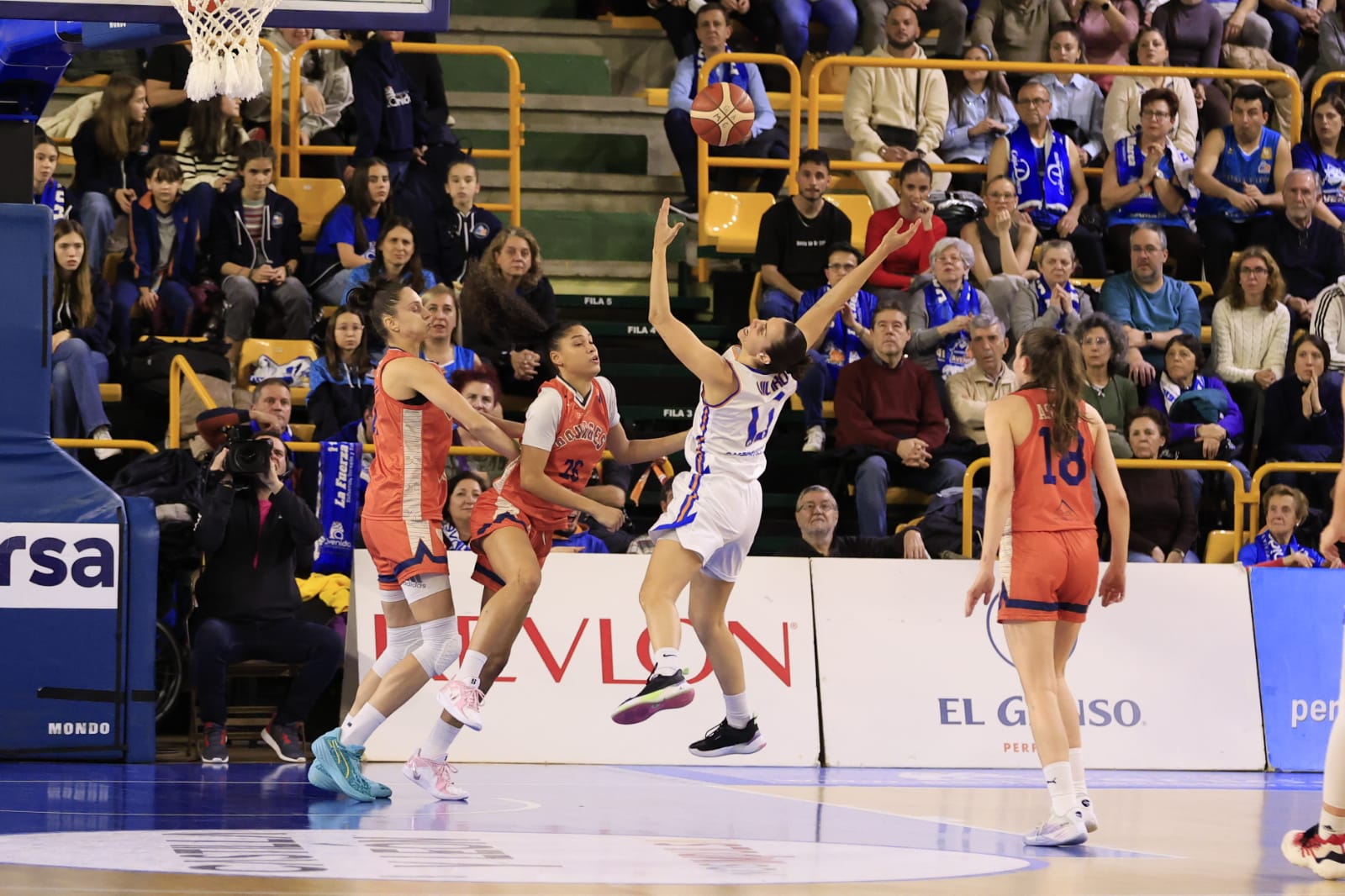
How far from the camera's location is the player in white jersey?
322 inches

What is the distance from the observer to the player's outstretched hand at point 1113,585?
314 inches

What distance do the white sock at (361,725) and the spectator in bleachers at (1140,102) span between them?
32.2 ft

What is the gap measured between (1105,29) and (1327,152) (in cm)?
246

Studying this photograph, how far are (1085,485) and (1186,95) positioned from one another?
939cm

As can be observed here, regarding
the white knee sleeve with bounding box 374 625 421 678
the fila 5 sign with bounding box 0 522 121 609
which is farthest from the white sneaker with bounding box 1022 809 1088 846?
the fila 5 sign with bounding box 0 522 121 609

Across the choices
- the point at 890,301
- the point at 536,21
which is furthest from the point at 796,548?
the point at 536,21

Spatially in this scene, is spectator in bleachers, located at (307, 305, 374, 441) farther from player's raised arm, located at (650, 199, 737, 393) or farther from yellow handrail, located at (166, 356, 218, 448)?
player's raised arm, located at (650, 199, 737, 393)

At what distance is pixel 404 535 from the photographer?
8594 millimetres

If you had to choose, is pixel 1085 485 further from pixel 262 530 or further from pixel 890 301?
pixel 890 301

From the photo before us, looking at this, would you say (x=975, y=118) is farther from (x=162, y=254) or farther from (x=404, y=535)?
(x=404, y=535)

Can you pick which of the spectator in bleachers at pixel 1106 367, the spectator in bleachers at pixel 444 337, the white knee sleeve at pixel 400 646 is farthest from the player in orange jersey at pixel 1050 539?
the spectator in bleachers at pixel 1106 367

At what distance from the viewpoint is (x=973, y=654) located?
11.3 m

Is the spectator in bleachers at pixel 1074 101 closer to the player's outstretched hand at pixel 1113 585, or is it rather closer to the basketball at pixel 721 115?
the basketball at pixel 721 115

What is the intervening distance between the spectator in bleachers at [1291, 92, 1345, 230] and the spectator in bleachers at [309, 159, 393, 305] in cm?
768
